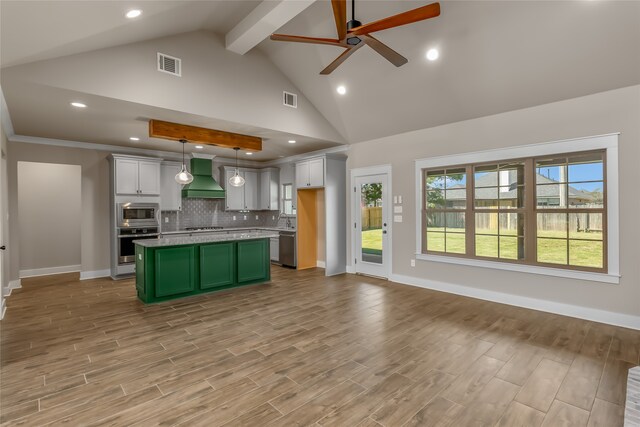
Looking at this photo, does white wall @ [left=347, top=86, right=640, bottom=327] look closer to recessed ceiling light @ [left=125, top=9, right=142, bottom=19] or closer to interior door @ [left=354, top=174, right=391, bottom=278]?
interior door @ [left=354, top=174, right=391, bottom=278]

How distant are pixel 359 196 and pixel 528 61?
3674 mm

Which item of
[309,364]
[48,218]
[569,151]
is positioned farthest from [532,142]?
[48,218]

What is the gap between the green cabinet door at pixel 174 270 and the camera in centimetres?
468

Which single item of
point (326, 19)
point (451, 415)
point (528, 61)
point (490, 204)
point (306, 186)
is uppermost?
point (326, 19)

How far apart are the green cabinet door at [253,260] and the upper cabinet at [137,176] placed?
8.99ft

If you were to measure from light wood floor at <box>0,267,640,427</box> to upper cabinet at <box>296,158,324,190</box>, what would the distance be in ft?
9.73

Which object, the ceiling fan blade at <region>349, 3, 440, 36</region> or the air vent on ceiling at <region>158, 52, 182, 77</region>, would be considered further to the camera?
the air vent on ceiling at <region>158, 52, 182, 77</region>

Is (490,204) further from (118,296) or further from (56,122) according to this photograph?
(56,122)

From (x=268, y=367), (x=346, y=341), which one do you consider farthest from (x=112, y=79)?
(x=346, y=341)

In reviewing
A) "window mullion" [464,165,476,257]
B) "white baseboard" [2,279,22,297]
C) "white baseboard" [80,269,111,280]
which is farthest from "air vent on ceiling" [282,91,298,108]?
"white baseboard" [2,279,22,297]

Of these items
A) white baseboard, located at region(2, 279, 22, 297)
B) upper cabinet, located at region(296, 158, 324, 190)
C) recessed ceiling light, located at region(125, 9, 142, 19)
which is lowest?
white baseboard, located at region(2, 279, 22, 297)

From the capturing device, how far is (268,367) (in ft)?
9.18

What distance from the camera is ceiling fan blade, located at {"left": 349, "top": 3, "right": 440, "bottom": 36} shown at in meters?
2.69

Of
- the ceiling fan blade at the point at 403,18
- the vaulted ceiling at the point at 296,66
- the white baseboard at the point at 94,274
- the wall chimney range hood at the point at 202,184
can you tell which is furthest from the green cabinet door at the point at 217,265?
the ceiling fan blade at the point at 403,18
